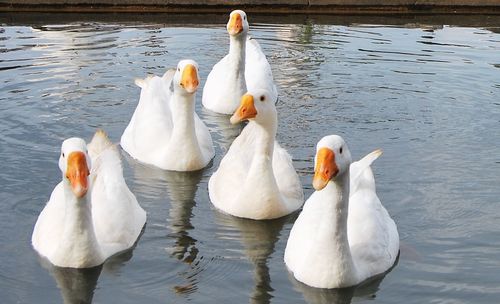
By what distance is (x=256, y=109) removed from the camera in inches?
345

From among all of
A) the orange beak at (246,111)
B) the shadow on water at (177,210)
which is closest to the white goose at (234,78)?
Answer: the shadow on water at (177,210)

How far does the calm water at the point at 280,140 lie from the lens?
24.7 feet

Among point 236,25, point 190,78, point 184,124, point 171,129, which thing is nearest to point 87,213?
point 190,78

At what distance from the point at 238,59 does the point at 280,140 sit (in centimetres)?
199

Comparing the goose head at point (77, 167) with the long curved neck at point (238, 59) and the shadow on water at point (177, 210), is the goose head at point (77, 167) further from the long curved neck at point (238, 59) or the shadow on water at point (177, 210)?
the long curved neck at point (238, 59)

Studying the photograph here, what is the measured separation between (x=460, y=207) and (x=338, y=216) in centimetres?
236

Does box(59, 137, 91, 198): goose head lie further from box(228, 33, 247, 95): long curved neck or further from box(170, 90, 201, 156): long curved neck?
box(228, 33, 247, 95): long curved neck

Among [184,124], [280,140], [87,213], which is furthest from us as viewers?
[280,140]

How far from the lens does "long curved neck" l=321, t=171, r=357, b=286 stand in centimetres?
721

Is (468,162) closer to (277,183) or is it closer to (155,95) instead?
(277,183)

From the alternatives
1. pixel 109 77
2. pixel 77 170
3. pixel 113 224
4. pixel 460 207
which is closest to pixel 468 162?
pixel 460 207

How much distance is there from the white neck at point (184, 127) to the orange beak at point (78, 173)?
3027 mm

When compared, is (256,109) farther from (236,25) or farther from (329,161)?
(236,25)

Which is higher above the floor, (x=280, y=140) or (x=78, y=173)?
(x=78, y=173)
